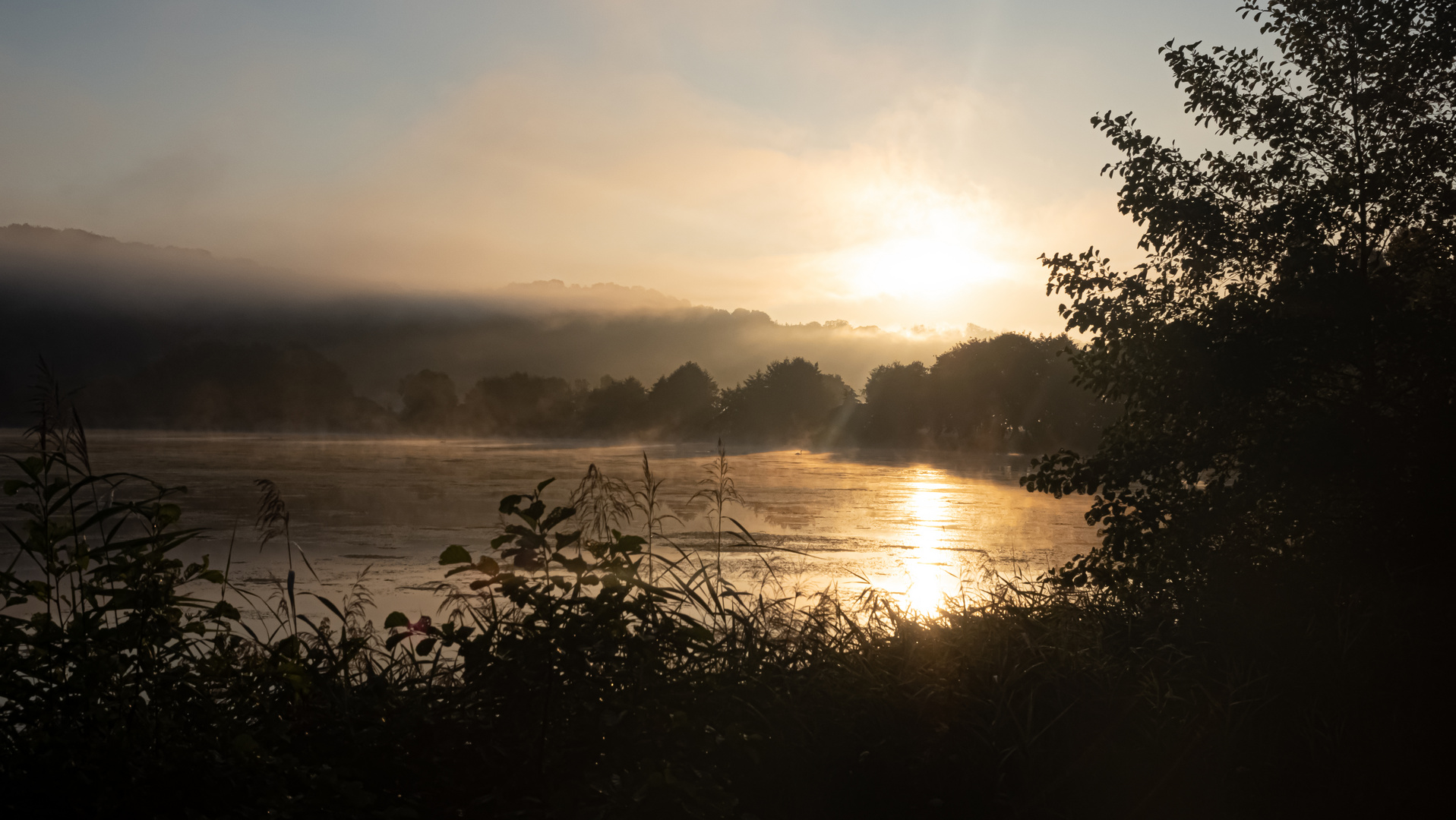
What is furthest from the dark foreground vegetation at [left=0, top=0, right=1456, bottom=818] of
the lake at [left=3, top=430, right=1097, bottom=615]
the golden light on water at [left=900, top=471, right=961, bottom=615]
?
the golden light on water at [left=900, top=471, right=961, bottom=615]

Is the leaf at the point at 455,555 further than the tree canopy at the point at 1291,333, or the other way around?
the tree canopy at the point at 1291,333

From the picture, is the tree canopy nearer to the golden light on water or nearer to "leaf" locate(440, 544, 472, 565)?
the golden light on water

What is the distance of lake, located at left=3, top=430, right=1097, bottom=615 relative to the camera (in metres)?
10.5

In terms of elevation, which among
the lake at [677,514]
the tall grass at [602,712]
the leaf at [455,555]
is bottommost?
the lake at [677,514]

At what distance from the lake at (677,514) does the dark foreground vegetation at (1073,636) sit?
0.78 meters

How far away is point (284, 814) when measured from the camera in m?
2.79

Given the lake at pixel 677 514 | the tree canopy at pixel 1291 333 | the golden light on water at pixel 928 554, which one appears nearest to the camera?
the tree canopy at pixel 1291 333

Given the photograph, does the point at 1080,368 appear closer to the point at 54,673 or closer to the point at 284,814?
the point at 284,814

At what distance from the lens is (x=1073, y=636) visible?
5227mm

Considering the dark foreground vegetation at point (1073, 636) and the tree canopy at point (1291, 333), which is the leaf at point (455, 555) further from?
the tree canopy at point (1291, 333)

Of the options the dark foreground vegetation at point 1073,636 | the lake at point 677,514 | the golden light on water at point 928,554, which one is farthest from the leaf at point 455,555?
the golden light on water at point 928,554

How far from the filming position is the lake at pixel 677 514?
34.6 feet

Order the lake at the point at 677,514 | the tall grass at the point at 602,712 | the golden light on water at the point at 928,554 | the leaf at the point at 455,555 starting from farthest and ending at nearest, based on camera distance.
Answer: the lake at the point at 677,514 < the golden light on water at the point at 928,554 < the leaf at the point at 455,555 < the tall grass at the point at 602,712

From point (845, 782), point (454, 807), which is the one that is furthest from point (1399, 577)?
point (454, 807)
